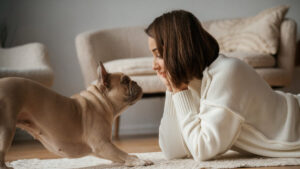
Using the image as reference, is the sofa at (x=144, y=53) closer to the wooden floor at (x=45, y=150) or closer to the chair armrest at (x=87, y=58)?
the chair armrest at (x=87, y=58)

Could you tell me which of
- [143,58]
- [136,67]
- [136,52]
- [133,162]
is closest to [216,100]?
[133,162]

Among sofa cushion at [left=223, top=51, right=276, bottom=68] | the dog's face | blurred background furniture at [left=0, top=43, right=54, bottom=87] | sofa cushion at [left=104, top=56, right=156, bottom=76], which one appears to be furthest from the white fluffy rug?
sofa cushion at [left=223, top=51, right=276, bottom=68]

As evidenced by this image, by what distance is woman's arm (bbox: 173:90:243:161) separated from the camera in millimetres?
1340

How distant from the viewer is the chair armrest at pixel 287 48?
279 centimetres

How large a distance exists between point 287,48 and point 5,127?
7.21 ft

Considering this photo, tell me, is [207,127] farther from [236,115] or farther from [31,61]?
[31,61]

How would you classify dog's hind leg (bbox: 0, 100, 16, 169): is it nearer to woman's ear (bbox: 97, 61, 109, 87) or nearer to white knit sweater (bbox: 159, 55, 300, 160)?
woman's ear (bbox: 97, 61, 109, 87)

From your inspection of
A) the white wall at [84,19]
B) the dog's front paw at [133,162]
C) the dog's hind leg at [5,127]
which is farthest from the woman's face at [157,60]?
the white wall at [84,19]

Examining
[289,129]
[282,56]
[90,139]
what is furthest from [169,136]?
[282,56]

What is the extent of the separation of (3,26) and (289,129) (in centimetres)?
277

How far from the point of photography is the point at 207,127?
1.36 m

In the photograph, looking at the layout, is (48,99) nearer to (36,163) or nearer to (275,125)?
(36,163)

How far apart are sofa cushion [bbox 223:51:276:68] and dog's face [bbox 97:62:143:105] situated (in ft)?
4.07

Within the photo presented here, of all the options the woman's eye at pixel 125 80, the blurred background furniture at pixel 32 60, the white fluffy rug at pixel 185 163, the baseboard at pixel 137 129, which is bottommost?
the baseboard at pixel 137 129
